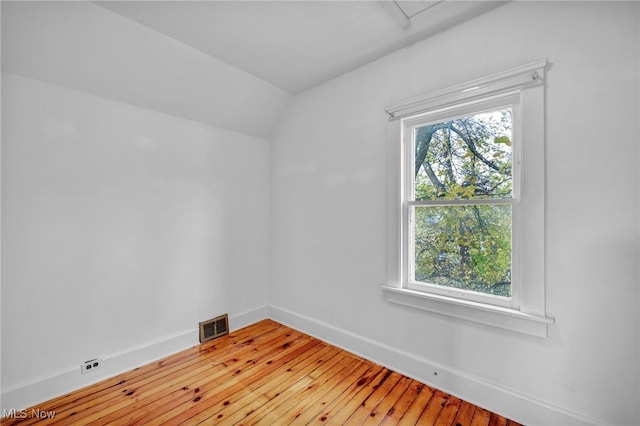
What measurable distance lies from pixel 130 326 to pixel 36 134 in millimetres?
1533

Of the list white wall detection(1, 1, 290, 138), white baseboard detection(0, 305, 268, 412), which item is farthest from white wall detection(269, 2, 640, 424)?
white baseboard detection(0, 305, 268, 412)

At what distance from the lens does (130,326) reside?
232 centimetres

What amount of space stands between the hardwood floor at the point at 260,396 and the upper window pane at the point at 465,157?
1409 millimetres

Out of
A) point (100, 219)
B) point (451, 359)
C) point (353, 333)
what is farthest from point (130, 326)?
point (451, 359)

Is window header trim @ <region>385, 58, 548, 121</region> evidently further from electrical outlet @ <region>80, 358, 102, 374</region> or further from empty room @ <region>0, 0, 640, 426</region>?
electrical outlet @ <region>80, 358, 102, 374</region>

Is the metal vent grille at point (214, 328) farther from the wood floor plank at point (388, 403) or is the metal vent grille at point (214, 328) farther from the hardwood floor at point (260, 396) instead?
the wood floor plank at point (388, 403)

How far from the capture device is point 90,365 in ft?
6.86

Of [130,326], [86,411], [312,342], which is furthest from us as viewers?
[312,342]

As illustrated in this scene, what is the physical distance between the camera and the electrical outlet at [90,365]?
2.06m

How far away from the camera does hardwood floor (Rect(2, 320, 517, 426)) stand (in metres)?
1.76

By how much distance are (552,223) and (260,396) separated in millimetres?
2141

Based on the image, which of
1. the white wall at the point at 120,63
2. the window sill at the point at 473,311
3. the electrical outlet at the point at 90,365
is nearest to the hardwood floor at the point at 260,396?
the electrical outlet at the point at 90,365

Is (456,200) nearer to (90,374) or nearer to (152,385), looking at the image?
(152,385)

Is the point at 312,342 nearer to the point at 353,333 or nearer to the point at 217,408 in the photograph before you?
the point at 353,333
